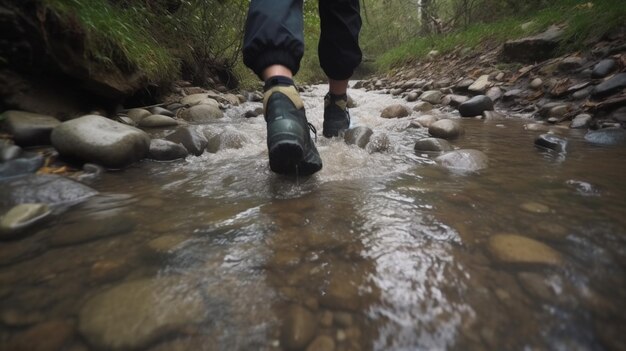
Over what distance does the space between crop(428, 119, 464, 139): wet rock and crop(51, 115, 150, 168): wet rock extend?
1816mm

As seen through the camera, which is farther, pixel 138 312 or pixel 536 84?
pixel 536 84

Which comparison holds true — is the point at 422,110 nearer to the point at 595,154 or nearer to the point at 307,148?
the point at 595,154

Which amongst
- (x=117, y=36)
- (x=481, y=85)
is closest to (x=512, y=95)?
(x=481, y=85)

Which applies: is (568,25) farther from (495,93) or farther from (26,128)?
(26,128)

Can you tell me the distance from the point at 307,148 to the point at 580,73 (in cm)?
283

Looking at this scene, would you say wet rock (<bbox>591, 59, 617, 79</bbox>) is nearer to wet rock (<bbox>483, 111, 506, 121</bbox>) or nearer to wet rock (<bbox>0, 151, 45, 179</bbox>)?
wet rock (<bbox>483, 111, 506, 121</bbox>)

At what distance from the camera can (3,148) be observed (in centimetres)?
146

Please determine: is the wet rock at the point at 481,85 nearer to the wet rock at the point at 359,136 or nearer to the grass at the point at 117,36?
the wet rock at the point at 359,136

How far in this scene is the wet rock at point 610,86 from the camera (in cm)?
214

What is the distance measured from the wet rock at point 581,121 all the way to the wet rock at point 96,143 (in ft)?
8.89

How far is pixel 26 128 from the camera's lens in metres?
1.68

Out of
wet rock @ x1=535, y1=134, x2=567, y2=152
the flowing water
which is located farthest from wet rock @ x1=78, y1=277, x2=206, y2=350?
wet rock @ x1=535, y1=134, x2=567, y2=152

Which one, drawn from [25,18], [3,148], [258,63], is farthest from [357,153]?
[25,18]

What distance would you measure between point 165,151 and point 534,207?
67.1 inches
